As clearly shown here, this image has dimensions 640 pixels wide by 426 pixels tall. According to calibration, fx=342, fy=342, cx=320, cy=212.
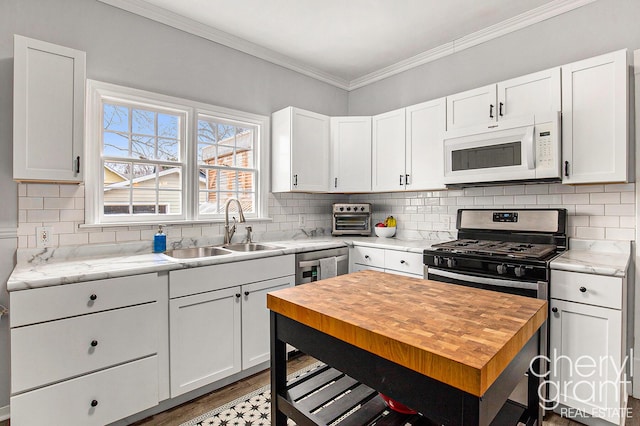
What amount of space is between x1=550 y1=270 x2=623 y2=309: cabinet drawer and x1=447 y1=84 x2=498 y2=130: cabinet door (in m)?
1.32

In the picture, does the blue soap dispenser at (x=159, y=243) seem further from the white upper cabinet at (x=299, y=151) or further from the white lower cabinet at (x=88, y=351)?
the white upper cabinet at (x=299, y=151)

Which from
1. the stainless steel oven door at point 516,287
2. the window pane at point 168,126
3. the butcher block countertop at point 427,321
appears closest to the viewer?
the butcher block countertop at point 427,321

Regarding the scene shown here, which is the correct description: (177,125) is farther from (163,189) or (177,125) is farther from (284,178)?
(284,178)

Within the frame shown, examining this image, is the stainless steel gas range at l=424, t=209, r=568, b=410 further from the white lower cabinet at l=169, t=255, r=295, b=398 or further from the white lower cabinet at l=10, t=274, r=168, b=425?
the white lower cabinet at l=10, t=274, r=168, b=425

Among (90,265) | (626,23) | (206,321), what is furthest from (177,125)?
(626,23)

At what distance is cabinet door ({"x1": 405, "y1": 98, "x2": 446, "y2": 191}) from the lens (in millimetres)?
3104

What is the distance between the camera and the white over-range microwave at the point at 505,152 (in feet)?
7.88

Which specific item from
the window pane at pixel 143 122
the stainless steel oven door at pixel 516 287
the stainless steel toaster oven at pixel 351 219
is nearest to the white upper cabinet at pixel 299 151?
the stainless steel toaster oven at pixel 351 219

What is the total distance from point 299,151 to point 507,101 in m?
1.86

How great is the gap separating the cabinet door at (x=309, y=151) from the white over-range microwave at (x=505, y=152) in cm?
127

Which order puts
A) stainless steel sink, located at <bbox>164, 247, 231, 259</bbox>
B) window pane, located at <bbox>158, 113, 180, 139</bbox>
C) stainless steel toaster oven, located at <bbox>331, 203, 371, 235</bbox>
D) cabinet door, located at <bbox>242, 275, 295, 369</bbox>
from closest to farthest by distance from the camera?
cabinet door, located at <bbox>242, 275, 295, 369</bbox>
stainless steel sink, located at <bbox>164, 247, 231, 259</bbox>
window pane, located at <bbox>158, 113, 180, 139</bbox>
stainless steel toaster oven, located at <bbox>331, 203, 371, 235</bbox>

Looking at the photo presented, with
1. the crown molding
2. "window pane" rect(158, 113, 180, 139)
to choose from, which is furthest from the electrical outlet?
the crown molding

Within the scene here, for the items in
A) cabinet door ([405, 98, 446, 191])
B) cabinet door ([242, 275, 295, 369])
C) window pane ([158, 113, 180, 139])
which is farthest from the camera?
cabinet door ([405, 98, 446, 191])

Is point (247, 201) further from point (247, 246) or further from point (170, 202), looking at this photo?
point (170, 202)
